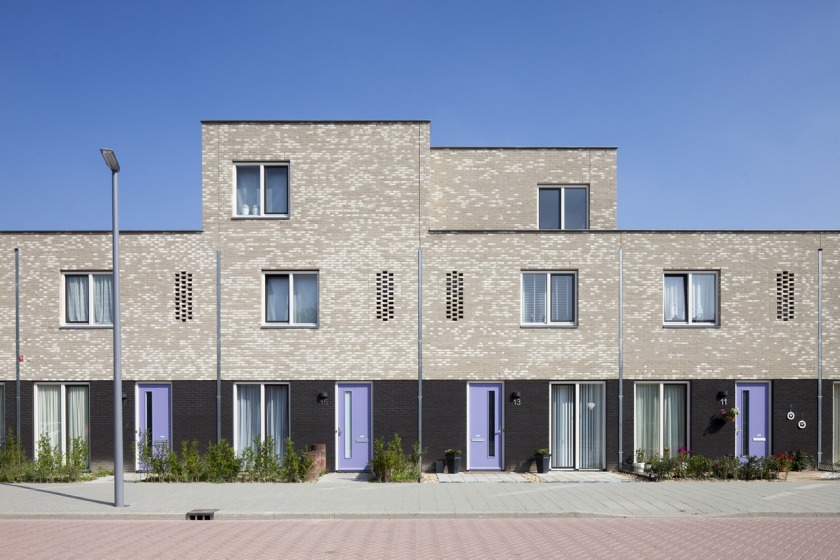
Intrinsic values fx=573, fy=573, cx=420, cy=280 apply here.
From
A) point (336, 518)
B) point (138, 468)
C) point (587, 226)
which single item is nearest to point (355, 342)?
point (336, 518)

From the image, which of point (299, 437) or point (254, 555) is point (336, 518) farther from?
point (299, 437)

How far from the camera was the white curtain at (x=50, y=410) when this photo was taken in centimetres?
1546

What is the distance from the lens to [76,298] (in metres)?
15.6

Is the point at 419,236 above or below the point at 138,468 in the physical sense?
above

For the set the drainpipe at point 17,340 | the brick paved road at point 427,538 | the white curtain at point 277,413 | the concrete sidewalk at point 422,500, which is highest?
the drainpipe at point 17,340

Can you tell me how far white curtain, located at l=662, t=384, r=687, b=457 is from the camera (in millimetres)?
15500

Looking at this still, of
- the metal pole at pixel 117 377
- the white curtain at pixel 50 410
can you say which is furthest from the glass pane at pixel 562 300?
the white curtain at pixel 50 410

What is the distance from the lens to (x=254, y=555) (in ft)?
28.0

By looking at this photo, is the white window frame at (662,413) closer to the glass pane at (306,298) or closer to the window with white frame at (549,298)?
the window with white frame at (549,298)

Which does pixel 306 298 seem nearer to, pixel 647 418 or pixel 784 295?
pixel 647 418

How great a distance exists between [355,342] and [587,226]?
26.7 ft

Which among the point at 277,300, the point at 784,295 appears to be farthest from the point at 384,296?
the point at 784,295

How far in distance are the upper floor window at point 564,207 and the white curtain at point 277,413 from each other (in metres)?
9.23

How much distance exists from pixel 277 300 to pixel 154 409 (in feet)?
14.3
